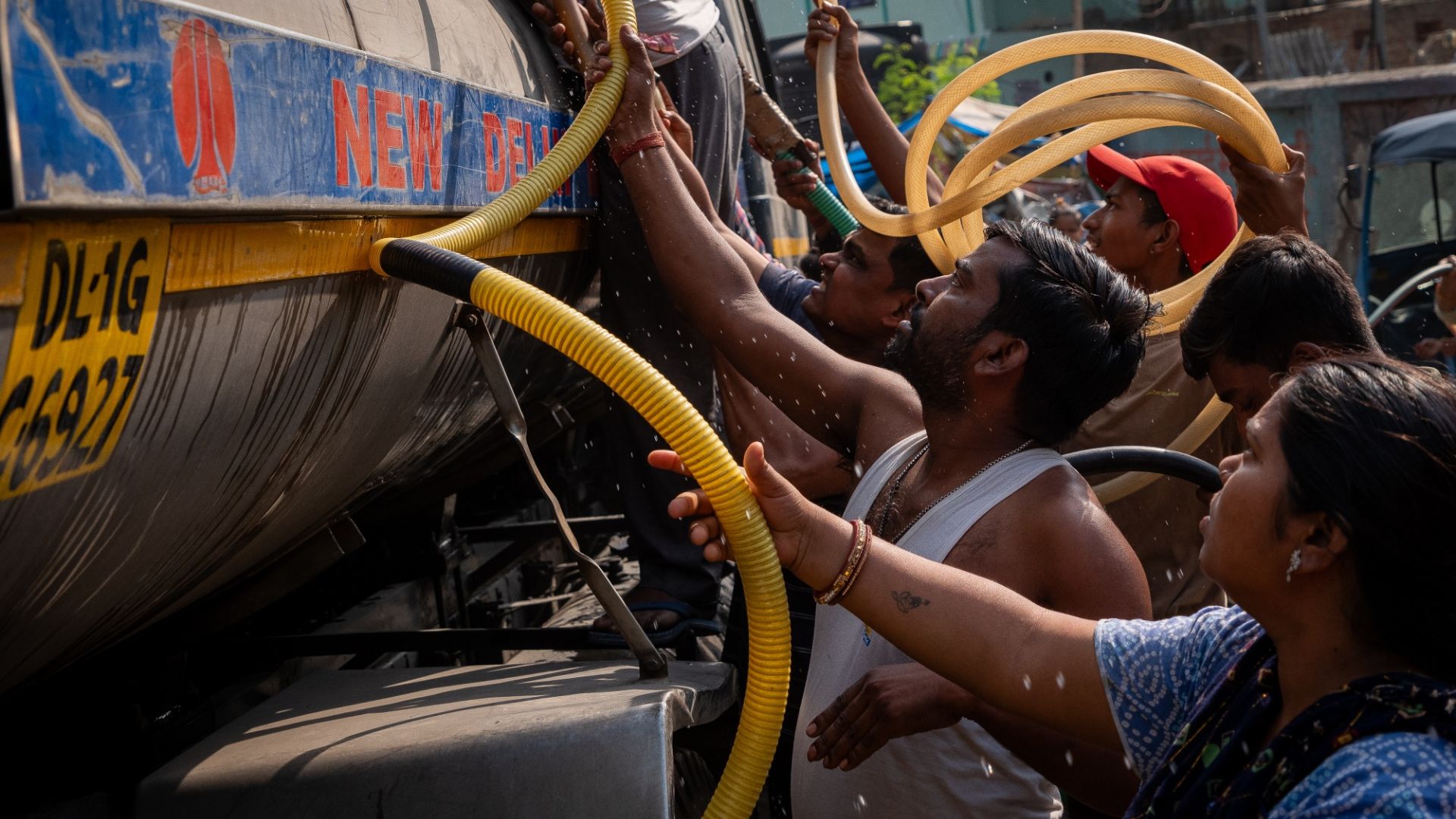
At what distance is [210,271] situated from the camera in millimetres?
1442

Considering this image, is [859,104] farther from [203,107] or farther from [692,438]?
[203,107]

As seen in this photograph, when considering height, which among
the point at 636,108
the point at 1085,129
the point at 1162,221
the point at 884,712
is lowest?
the point at 884,712

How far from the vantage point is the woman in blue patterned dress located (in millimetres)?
1099

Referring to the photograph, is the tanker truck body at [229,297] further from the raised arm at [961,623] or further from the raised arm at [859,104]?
the raised arm at [859,104]

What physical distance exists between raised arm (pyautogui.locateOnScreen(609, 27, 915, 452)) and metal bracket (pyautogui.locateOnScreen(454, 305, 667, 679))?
0.48 m

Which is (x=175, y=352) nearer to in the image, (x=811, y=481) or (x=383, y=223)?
(x=383, y=223)

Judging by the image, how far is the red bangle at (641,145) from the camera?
2.41 meters

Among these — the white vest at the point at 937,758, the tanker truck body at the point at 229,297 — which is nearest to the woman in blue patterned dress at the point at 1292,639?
the white vest at the point at 937,758

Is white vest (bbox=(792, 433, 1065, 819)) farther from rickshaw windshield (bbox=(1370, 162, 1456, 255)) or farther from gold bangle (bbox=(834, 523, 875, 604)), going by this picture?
rickshaw windshield (bbox=(1370, 162, 1456, 255))

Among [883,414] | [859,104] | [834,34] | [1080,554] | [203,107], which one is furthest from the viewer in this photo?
[859,104]

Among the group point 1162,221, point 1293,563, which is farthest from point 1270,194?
point 1293,563

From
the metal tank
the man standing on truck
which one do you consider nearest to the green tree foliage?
the man standing on truck

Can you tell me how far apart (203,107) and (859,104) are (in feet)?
8.40

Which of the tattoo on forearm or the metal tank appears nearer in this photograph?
the metal tank
